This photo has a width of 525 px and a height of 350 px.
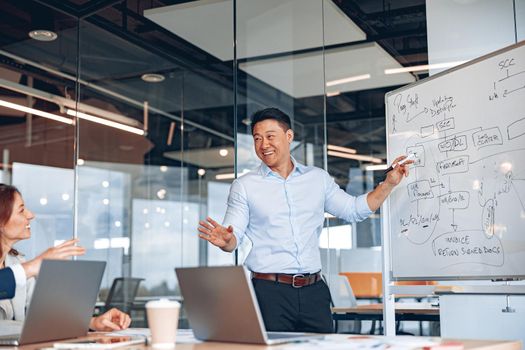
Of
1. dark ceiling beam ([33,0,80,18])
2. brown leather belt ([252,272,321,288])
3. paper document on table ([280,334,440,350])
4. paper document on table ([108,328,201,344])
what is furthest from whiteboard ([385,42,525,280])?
dark ceiling beam ([33,0,80,18])

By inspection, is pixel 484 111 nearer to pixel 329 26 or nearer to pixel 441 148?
pixel 441 148

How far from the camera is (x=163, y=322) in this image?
6.05 ft

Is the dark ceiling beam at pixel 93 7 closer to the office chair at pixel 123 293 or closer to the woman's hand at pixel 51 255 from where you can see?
the office chair at pixel 123 293

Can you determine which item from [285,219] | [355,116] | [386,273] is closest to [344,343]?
[285,219]

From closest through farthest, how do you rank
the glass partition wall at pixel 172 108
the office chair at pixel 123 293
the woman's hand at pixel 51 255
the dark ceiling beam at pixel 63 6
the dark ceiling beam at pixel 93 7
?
the woman's hand at pixel 51 255 < the glass partition wall at pixel 172 108 < the dark ceiling beam at pixel 63 6 < the dark ceiling beam at pixel 93 7 < the office chair at pixel 123 293

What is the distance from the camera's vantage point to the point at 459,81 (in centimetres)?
328

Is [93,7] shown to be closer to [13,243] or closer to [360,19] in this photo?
[360,19]

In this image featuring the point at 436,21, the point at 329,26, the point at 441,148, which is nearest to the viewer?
the point at 441,148

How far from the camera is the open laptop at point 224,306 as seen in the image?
71.2 inches

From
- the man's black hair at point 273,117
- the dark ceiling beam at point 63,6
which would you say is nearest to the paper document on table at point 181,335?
the man's black hair at point 273,117

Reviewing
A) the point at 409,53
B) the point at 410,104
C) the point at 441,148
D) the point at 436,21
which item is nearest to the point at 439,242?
the point at 441,148

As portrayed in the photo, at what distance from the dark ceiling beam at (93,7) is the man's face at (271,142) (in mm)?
2976

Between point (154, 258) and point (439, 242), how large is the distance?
5085mm

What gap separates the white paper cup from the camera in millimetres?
1842
